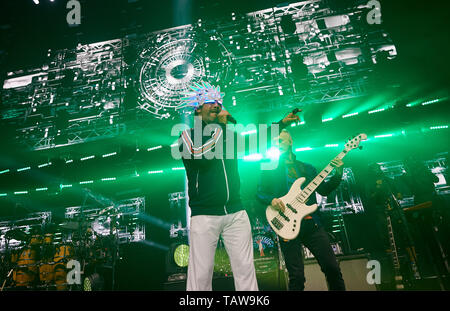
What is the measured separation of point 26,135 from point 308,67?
395 inches

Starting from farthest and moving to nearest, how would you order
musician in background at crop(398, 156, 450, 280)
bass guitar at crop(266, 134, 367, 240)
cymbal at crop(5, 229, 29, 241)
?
cymbal at crop(5, 229, 29, 241)
musician in background at crop(398, 156, 450, 280)
bass guitar at crop(266, 134, 367, 240)

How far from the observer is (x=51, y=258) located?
6875 millimetres

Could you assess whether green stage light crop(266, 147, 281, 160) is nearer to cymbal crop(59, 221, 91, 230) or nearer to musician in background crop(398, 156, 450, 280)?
musician in background crop(398, 156, 450, 280)

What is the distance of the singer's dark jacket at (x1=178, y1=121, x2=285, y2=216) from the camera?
7.20 ft

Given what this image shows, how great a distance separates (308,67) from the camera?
8.44 m

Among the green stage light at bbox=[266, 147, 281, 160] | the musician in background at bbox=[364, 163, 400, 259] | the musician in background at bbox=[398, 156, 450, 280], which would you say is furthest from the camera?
the musician in background at bbox=[364, 163, 400, 259]

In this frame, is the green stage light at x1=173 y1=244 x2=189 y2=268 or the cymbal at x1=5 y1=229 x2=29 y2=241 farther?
the cymbal at x1=5 y1=229 x2=29 y2=241

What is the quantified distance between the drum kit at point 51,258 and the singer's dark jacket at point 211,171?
5156 mm

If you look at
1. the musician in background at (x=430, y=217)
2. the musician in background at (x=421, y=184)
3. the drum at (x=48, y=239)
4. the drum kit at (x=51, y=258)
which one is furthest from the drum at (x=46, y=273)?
the musician in background at (x=421, y=184)

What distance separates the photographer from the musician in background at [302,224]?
2.79 meters

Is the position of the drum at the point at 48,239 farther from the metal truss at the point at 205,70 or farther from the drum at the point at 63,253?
the metal truss at the point at 205,70

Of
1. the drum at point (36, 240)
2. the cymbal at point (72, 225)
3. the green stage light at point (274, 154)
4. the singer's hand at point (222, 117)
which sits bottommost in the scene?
the singer's hand at point (222, 117)

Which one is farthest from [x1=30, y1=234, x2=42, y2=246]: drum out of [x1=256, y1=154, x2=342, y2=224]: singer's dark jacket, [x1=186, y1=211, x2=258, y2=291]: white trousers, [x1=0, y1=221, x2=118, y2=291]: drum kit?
[x1=186, y1=211, x2=258, y2=291]: white trousers
